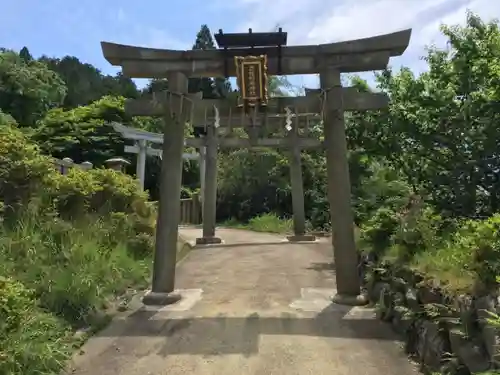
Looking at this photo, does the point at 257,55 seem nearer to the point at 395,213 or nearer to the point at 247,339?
the point at 395,213

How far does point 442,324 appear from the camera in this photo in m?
4.92

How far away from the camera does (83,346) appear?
236 inches

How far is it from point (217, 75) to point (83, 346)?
4.78m

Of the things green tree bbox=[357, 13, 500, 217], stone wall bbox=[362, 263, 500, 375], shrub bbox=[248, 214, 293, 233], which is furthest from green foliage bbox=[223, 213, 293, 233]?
stone wall bbox=[362, 263, 500, 375]

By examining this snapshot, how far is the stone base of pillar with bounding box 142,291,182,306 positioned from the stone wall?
319cm

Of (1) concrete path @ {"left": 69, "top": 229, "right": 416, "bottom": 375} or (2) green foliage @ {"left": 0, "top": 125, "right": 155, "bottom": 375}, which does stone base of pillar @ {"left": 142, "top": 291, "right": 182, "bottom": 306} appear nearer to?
(1) concrete path @ {"left": 69, "top": 229, "right": 416, "bottom": 375}

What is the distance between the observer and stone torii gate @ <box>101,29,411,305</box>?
26.9 feet

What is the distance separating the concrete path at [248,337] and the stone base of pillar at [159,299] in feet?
0.76

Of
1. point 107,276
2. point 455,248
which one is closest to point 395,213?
point 455,248

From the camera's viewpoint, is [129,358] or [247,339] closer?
[129,358]

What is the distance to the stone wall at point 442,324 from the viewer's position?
411 centimetres

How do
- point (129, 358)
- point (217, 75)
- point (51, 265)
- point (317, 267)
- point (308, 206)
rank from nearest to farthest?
point (129, 358), point (51, 265), point (217, 75), point (317, 267), point (308, 206)

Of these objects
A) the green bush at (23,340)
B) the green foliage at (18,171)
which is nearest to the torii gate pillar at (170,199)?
the green foliage at (18,171)

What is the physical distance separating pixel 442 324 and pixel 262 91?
188 inches
